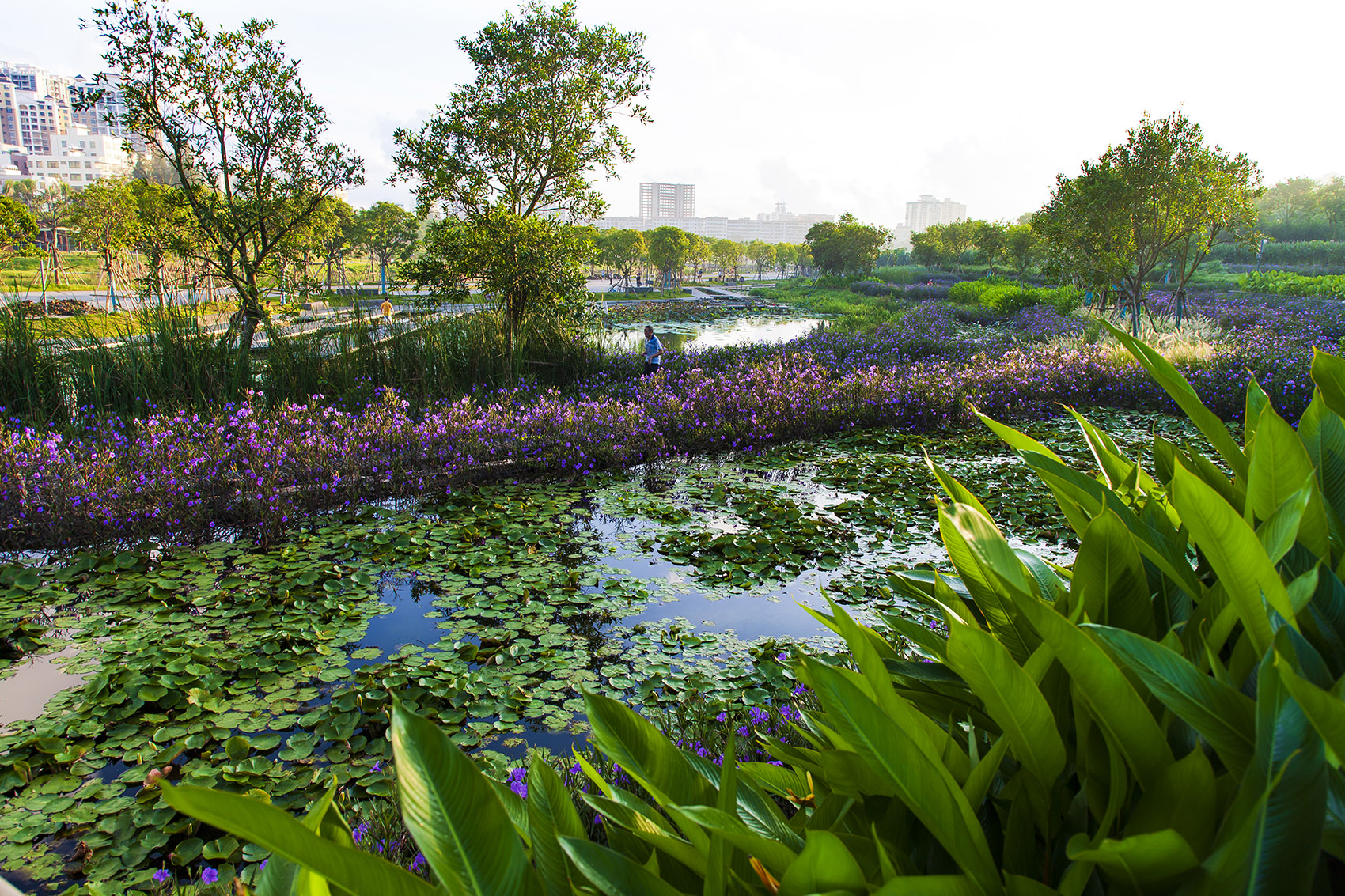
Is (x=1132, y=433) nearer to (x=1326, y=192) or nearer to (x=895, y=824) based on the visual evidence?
(x=895, y=824)

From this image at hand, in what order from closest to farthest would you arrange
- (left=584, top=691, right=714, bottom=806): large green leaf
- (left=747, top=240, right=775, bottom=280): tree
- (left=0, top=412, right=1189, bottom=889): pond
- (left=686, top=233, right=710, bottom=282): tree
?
(left=584, top=691, right=714, bottom=806): large green leaf → (left=0, top=412, right=1189, bottom=889): pond → (left=686, top=233, right=710, bottom=282): tree → (left=747, top=240, right=775, bottom=280): tree

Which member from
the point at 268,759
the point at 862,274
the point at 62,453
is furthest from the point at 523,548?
the point at 862,274

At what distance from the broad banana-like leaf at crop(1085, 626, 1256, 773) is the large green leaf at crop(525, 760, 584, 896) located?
0.64 m

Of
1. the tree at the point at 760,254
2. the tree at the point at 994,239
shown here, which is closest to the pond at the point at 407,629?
the tree at the point at 994,239

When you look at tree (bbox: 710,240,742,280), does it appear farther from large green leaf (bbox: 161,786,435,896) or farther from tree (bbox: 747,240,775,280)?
large green leaf (bbox: 161,786,435,896)

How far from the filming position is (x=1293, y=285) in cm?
2542

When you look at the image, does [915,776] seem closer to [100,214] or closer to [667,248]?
[100,214]

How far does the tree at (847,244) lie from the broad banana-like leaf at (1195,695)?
48.7m

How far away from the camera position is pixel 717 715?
2830 millimetres

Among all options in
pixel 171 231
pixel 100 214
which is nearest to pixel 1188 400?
pixel 171 231

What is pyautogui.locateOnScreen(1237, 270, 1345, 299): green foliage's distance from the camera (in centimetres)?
2353

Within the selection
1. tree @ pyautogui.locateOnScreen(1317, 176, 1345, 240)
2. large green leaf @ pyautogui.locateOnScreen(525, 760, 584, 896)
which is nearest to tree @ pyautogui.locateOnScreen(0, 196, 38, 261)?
large green leaf @ pyautogui.locateOnScreen(525, 760, 584, 896)

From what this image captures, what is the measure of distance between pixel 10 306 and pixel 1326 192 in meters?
78.2

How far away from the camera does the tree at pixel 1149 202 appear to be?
480 inches
